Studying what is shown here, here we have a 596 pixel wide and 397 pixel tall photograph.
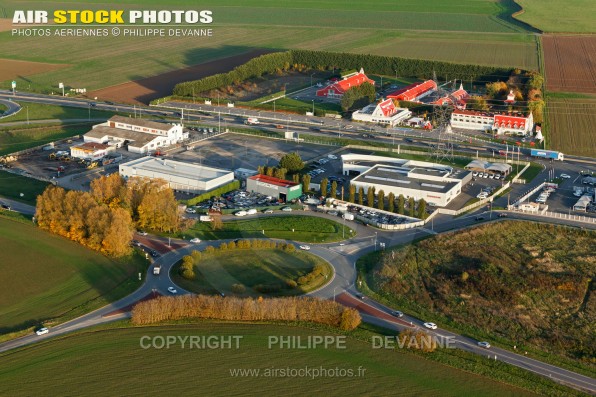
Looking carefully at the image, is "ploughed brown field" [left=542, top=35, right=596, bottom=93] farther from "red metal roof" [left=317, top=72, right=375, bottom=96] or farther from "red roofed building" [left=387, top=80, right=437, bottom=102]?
"red metal roof" [left=317, top=72, right=375, bottom=96]

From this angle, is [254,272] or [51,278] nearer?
[51,278]

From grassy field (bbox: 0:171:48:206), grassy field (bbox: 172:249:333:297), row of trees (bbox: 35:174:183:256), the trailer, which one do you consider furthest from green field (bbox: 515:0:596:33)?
grassy field (bbox: 172:249:333:297)

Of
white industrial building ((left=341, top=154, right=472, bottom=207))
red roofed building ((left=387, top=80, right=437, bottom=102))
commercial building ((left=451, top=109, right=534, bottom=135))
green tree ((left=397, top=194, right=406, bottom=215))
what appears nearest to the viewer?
green tree ((left=397, top=194, right=406, bottom=215))

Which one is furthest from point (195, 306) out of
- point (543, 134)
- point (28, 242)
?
point (543, 134)

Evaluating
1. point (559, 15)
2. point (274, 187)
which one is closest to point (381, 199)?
point (274, 187)

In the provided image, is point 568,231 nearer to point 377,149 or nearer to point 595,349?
point 595,349

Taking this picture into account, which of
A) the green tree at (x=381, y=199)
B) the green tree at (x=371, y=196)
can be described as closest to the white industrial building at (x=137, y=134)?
the green tree at (x=371, y=196)

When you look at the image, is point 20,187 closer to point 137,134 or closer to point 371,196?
point 137,134
